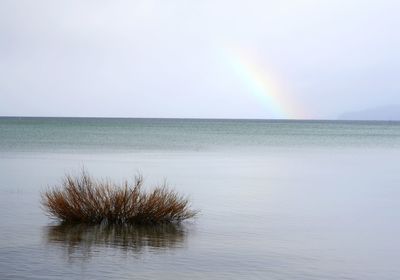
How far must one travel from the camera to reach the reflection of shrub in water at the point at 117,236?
39.7 feet

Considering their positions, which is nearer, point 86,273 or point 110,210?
point 86,273

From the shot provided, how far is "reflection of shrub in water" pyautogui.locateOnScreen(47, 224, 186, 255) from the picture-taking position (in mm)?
12109

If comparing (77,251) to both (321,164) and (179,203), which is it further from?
(321,164)

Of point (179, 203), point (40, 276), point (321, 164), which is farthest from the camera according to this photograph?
point (321, 164)

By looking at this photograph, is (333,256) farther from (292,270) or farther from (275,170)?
(275,170)

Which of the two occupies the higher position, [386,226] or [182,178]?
[182,178]

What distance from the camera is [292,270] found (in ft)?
34.7

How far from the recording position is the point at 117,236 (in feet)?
42.4

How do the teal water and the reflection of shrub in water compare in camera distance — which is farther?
the reflection of shrub in water

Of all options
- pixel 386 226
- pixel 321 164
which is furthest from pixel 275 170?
pixel 386 226

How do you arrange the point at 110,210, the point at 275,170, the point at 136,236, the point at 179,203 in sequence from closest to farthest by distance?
the point at 136,236 → the point at 110,210 → the point at 179,203 → the point at 275,170

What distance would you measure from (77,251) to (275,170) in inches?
803

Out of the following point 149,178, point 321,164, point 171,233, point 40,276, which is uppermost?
point 321,164

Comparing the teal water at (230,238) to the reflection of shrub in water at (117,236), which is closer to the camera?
the teal water at (230,238)
